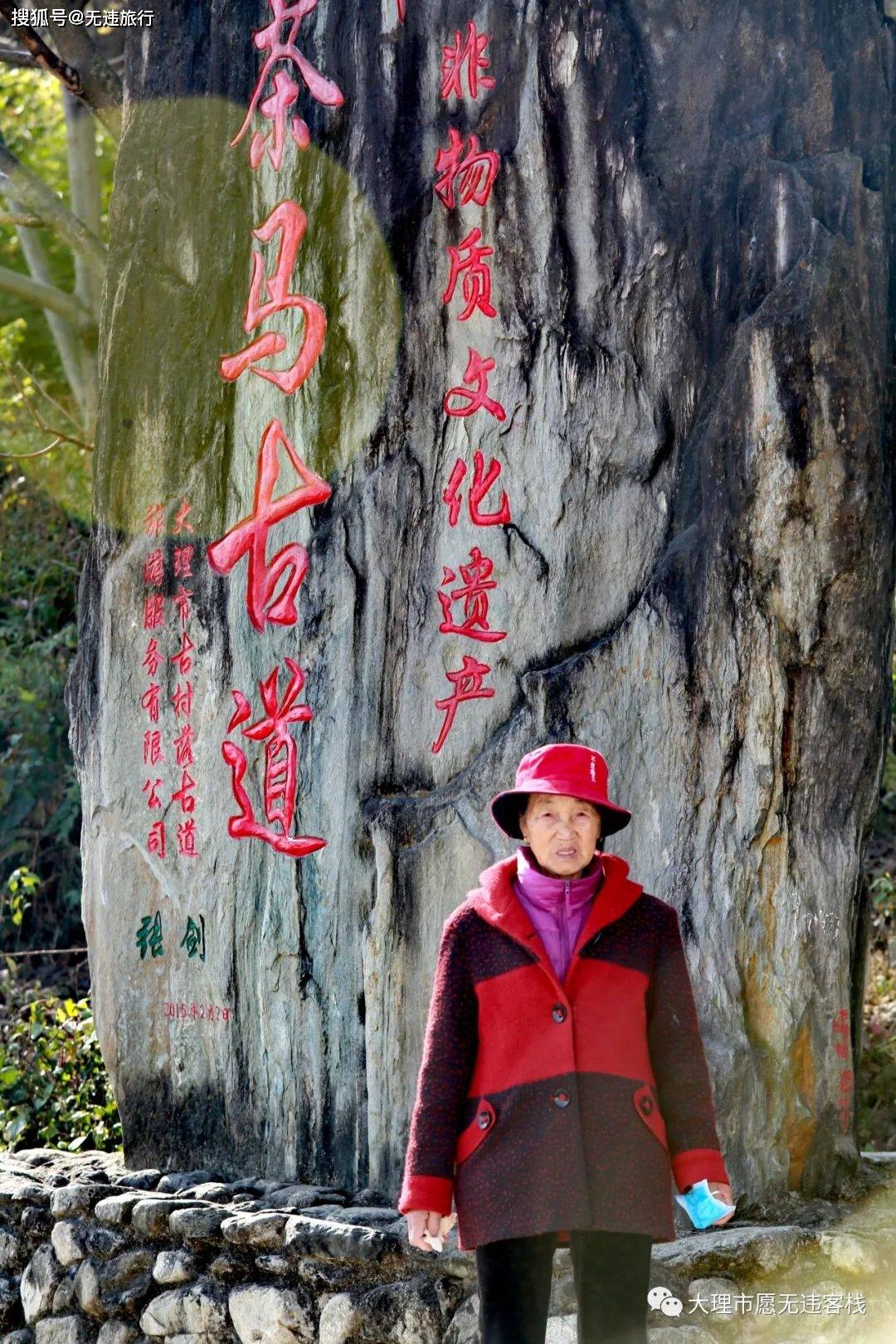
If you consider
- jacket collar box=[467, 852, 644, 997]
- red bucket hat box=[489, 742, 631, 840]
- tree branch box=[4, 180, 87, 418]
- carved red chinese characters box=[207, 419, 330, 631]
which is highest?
tree branch box=[4, 180, 87, 418]

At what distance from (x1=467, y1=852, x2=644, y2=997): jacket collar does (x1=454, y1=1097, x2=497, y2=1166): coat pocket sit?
0.24 metres

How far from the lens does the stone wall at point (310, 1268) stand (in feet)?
12.2

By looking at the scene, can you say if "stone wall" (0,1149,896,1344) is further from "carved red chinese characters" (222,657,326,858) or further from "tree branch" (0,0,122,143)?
"tree branch" (0,0,122,143)

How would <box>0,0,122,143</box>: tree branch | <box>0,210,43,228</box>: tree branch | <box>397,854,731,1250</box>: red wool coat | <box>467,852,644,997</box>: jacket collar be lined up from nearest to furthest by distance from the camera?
<box>397,854,731,1250</box>: red wool coat → <box>467,852,644,997</box>: jacket collar → <box>0,0,122,143</box>: tree branch → <box>0,210,43,228</box>: tree branch

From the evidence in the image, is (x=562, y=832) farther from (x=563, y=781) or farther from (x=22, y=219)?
(x=22, y=219)

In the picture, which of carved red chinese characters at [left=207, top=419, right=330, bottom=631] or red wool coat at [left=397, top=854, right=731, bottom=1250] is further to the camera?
carved red chinese characters at [left=207, top=419, right=330, bottom=631]

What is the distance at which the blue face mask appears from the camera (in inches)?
114

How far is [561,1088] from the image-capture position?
9.48 ft

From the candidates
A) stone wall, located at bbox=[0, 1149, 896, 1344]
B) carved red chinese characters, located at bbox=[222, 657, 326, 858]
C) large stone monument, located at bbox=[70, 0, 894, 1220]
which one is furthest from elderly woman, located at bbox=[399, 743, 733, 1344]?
carved red chinese characters, located at bbox=[222, 657, 326, 858]

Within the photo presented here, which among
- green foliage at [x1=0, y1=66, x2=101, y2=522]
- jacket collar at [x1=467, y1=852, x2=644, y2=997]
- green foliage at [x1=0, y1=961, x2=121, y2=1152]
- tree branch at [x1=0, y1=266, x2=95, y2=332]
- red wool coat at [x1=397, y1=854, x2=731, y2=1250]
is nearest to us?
red wool coat at [x1=397, y1=854, x2=731, y2=1250]

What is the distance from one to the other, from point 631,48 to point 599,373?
876mm

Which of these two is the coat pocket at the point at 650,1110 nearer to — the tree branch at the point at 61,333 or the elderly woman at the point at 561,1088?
the elderly woman at the point at 561,1088

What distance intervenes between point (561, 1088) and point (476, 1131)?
0.58 ft

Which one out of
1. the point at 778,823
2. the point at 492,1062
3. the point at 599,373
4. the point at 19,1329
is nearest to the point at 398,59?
the point at 599,373
